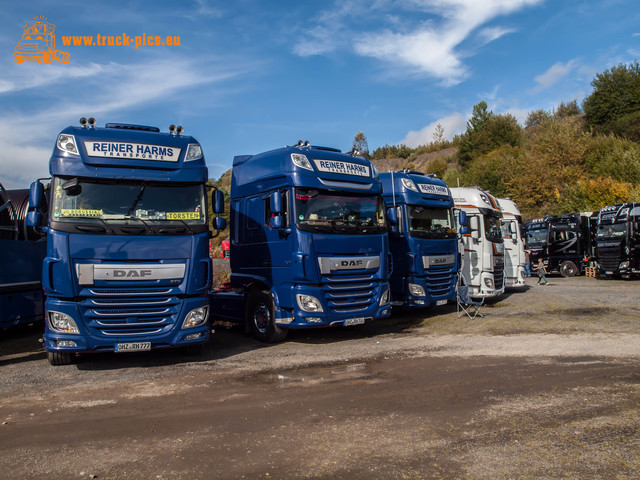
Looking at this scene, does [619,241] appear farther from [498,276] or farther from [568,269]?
[498,276]

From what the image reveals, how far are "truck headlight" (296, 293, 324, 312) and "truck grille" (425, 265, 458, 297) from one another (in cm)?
376

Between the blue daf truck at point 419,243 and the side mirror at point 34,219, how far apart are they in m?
6.84

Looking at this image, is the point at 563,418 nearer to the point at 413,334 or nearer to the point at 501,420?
the point at 501,420

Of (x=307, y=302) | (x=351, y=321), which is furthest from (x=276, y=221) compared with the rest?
(x=351, y=321)

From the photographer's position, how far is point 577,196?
3569 cm

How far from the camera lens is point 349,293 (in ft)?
30.7

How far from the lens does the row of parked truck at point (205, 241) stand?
7.36m

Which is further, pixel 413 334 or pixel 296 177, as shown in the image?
pixel 413 334

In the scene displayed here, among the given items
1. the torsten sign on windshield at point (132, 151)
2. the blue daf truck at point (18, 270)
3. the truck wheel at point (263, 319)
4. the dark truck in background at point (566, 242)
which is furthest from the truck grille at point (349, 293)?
the dark truck in background at point (566, 242)

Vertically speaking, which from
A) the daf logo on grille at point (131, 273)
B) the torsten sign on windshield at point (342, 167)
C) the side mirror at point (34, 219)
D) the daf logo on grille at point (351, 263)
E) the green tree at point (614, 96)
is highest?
the green tree at point (614, 96)

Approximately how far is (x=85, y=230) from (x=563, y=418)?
257 inches

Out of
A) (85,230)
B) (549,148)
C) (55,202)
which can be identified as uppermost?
(549,148)

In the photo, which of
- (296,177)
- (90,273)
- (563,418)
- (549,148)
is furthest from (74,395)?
(549,148)

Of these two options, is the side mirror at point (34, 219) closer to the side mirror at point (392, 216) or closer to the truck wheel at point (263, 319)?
the truck wheel at point (263, 319)
